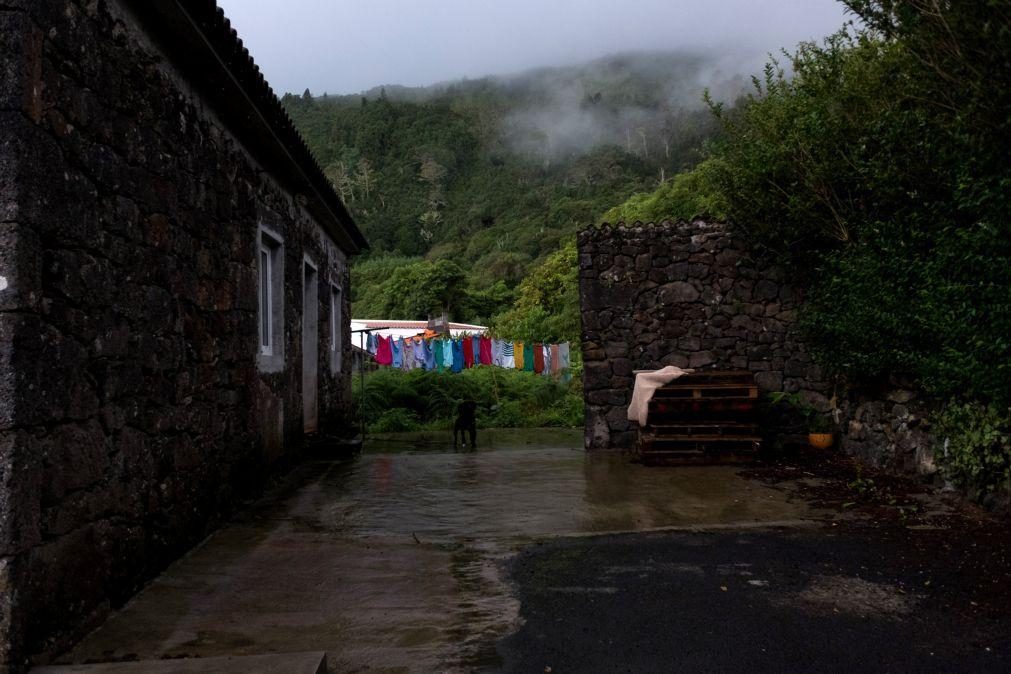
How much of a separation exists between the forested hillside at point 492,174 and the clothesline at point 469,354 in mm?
6167

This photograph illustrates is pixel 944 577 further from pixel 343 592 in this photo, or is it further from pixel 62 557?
pixel 62 557

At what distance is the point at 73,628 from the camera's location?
3268mm

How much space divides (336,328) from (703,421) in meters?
6.40

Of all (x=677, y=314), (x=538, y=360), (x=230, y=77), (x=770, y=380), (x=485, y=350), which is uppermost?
(x=230, y=77)

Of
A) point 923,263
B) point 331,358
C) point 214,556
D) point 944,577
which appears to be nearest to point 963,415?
point 923,263

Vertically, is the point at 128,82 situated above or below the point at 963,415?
above

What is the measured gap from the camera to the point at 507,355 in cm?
1953

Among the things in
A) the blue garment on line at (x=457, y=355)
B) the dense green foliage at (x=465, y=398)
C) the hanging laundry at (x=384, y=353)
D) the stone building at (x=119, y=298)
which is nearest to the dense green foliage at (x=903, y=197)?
the stone building at (x=119, y=298)

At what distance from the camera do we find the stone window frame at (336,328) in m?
11.8

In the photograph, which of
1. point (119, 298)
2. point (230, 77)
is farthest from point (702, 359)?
point (119, 298)

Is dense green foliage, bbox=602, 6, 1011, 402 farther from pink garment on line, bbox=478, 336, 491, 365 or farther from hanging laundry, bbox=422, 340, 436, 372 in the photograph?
hanging laundry, bbox=422, 340, 436, 372

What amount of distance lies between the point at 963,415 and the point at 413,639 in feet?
16.1

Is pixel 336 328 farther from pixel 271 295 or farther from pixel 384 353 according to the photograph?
pixel 384 353

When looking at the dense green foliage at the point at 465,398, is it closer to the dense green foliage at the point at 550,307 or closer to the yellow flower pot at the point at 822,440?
the yellow flower pot at the point at 822,440
